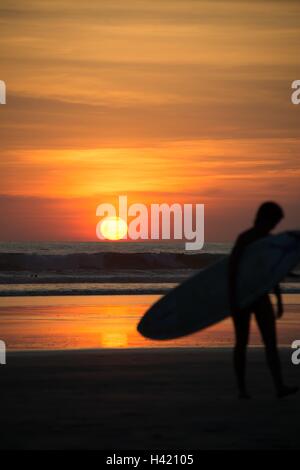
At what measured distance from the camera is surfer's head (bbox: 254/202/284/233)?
8211mm

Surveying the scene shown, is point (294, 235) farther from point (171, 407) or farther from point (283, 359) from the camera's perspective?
point (283, 359)

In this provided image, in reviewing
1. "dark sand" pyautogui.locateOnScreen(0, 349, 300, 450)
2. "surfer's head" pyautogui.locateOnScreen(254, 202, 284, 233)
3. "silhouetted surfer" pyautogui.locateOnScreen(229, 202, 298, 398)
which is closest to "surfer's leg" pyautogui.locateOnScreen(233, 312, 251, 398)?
"silhouetted surfer" pyautogui.locateOnScreen(229, 202, 298, 398)

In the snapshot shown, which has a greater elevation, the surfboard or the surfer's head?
the surfer's head

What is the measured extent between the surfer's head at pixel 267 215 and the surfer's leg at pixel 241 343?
30.0 inches

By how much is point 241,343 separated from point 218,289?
3.04 ft

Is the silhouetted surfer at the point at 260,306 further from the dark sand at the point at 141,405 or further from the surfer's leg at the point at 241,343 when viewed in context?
the dark sand at the point at 141,405

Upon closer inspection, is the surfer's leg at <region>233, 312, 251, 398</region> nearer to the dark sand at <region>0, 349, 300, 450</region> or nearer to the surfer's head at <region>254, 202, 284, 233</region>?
the dark sand at <region>0, 349, 300, 450</region>

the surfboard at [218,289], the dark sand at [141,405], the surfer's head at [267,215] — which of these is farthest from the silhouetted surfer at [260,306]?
the dark sand at [141,405]

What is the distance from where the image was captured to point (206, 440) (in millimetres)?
6449

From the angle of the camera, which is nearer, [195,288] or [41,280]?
[195,288]

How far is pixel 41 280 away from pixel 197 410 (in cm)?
3124

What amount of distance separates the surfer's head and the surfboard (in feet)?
0.89
